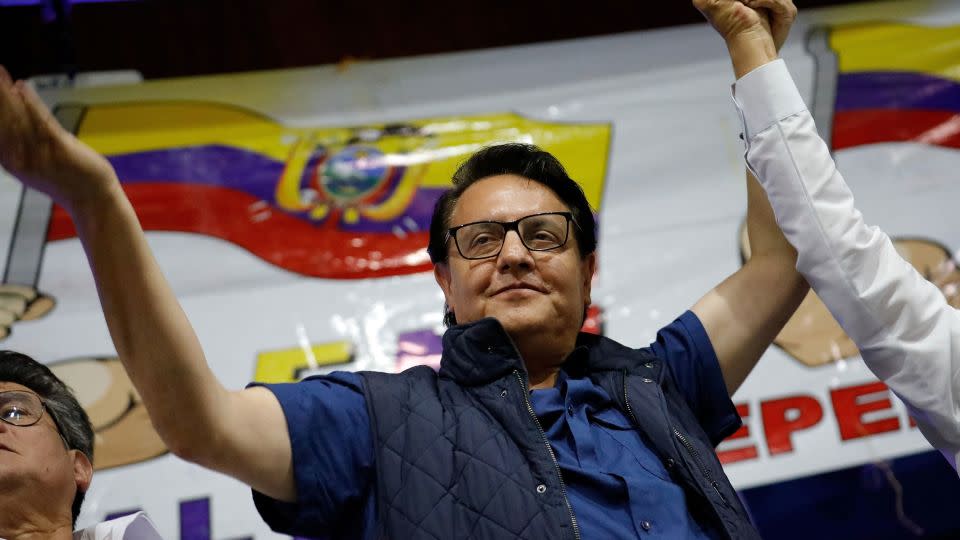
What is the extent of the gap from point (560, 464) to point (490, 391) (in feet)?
0.37

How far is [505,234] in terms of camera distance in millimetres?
1159

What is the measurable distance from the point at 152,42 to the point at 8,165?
140cm

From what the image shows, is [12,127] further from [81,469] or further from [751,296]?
[751,296]

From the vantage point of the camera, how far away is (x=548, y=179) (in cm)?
124

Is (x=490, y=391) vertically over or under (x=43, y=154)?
under

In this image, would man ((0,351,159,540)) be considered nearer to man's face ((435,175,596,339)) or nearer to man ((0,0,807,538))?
man ((0,0,807,538))

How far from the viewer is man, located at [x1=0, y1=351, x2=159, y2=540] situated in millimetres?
1132

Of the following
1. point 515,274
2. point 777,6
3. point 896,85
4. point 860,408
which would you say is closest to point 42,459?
point 515,274

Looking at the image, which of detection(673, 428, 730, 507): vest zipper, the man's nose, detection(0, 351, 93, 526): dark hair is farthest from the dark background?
detection(673, 428, 730, 507): vest zipper

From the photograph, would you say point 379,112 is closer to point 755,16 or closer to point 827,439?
point 755,16

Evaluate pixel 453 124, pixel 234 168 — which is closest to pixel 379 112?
pixel 453 124

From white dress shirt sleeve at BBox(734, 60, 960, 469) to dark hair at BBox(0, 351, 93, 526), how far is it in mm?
954

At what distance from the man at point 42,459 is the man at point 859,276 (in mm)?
925

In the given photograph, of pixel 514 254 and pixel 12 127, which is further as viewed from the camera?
pixel 514 254
